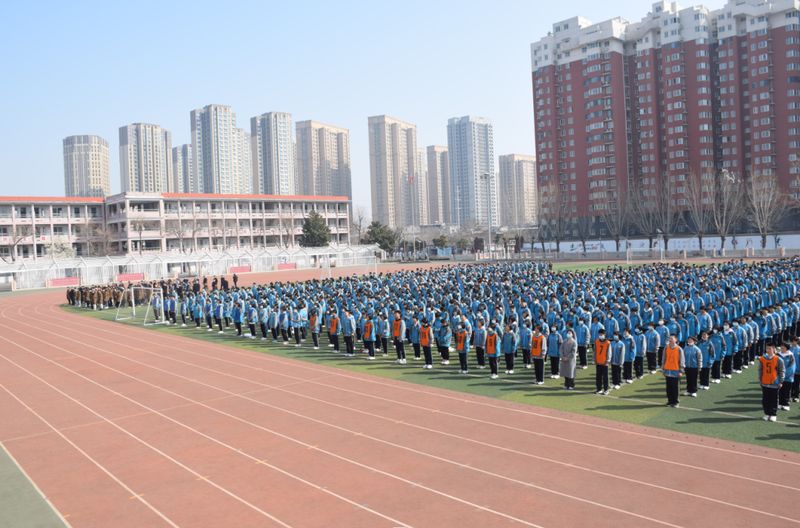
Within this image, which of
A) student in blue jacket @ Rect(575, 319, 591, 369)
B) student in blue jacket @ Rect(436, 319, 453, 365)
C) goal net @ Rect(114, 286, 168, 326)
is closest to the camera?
student in blue jacket @ Rect(575, 319, 591, 369)

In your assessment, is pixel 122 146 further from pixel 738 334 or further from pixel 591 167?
pixel 738 334

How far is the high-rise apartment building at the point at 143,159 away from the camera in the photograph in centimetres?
12638

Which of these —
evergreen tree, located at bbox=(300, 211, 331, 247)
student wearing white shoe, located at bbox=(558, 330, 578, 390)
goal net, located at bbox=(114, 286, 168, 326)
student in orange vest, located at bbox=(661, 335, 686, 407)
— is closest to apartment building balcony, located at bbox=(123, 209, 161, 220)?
evergreen tree, located at bbox=(300, 211, 331, 247)

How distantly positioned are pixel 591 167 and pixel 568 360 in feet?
232

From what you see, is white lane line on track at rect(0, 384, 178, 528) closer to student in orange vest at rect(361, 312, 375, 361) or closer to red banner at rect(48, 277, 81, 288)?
student in orange vest at rect(361, 312, 375, 361)

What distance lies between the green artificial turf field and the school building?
5620cm

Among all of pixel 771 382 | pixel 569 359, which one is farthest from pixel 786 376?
pixel 569 359

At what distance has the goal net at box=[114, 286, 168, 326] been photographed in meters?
27.0

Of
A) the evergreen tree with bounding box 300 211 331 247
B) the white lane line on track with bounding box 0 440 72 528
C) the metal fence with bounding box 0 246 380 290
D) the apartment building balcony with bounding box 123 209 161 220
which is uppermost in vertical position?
the apartment building balcony with bounding box 123 209 161 220

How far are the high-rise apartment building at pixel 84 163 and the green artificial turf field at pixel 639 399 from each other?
130 m

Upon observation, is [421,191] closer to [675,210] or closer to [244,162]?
[244,162]

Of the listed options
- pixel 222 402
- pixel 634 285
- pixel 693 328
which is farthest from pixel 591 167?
pixel 222 402

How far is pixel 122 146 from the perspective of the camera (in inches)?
5128

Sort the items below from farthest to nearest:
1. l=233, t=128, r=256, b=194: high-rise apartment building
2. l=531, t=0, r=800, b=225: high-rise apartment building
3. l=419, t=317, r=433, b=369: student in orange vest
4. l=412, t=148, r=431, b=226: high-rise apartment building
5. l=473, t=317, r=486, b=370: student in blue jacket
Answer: l=412, t=148, r=431, b=226: high-rise apartment building → l=233, t=128, r=256, b=194: high-rise apartment building → l=531, t=0, r=800, b=225: high-rise apartment building → l=419, t=317, r=433, b=369: student in orange vest → l=473, t=317, r=486, b=370: student in blue jacket
